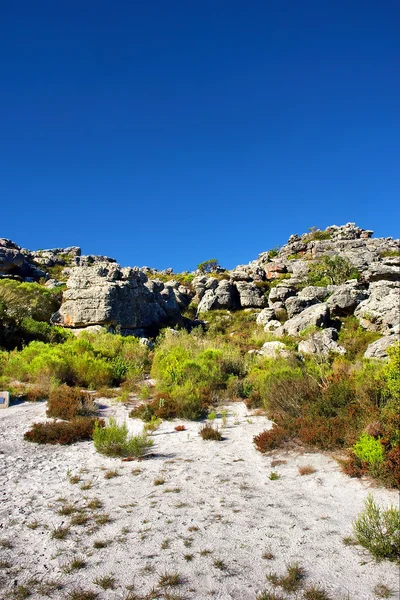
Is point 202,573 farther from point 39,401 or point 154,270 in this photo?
point 154,270

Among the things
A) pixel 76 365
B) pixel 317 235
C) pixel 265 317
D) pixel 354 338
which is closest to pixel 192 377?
pixel 76 365

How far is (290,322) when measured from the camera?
24359 mm

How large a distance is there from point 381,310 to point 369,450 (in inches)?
730

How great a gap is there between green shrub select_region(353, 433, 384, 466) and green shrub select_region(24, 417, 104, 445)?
5.39 metres

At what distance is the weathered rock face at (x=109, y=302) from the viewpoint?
23.7m

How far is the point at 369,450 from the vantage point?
583cm

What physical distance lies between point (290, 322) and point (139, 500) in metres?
20.2

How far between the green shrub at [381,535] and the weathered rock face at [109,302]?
2052 centimetres

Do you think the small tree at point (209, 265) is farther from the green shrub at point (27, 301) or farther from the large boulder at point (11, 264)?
the green shrub at point (27, 301)

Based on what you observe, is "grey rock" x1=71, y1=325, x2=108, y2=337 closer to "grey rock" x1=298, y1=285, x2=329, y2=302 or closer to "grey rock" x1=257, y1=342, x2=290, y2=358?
"grey rock" x1=257, y1=342, x2=290, y2=358

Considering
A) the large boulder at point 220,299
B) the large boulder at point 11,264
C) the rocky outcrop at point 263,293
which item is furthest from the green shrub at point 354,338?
the large boulder at point 11,264

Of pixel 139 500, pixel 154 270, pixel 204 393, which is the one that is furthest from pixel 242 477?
pixel 154 270

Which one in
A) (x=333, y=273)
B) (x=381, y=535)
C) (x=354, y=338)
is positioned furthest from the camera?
(x=333, y=273)

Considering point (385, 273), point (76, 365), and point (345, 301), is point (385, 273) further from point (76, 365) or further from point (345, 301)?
point (76, 365)
